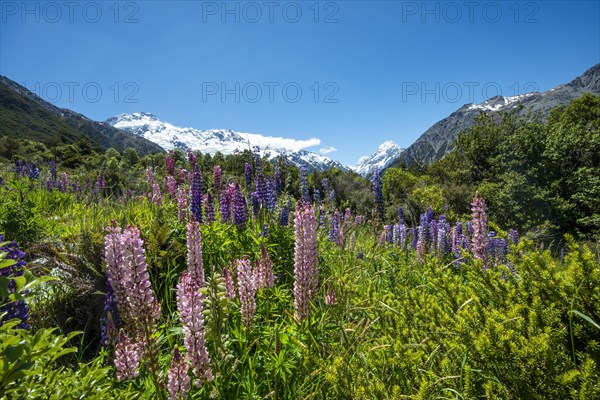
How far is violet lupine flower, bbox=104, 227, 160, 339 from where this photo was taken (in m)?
1.74

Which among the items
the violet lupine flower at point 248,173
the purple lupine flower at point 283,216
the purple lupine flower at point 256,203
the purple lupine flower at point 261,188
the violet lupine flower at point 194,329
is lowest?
the violet lupine flower at point 194,329

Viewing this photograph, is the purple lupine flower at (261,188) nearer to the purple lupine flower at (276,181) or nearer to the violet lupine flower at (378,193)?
the purple lupine flower at (276,181)

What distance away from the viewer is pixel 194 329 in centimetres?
176

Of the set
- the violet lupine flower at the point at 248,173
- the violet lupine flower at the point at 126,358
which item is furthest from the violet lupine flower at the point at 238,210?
the violet lupine flower at the point at 126,358

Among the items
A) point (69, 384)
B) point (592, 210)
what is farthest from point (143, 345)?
point (592, 210)

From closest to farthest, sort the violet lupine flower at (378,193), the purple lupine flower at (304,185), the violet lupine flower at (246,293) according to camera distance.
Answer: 1. the violet lupine flower at (246,293)
2. the purple lupine flower at (304,185)
3. the violet lupine flower at (378,193)

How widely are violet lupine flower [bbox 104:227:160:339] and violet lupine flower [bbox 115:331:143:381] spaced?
0.61ft

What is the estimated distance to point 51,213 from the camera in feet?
21.7

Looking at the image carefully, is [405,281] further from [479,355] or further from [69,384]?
[69,384]

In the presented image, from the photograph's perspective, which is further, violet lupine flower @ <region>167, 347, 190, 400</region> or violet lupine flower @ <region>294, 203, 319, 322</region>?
violet lupine flower @ <region>294, 203, 319, 322</region>

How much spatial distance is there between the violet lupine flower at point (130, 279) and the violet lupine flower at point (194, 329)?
0.19 meters

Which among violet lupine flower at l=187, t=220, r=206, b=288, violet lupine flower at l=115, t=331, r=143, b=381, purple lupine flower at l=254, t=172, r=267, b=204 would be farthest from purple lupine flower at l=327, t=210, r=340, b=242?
violet lupine flower at l=115, t=331, r=143, b=381

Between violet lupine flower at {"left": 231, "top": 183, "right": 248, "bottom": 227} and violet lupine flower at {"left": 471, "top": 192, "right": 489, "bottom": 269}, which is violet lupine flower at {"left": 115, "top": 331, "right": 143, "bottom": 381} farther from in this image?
violet lupine flower at {"left": 471, "top": 192, "right": 489, "bottom": 269}

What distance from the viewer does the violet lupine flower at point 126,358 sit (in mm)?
1907
